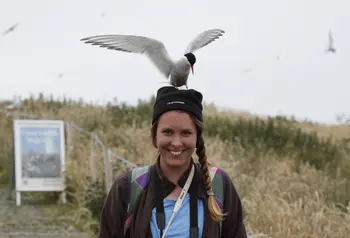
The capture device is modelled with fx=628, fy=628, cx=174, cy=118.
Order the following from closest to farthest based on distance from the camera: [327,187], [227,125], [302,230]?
[302,230]
[327,187]
[227,125]

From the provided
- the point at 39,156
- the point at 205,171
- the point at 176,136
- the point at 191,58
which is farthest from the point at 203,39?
the point at 39,156

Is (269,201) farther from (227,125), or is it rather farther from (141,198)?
(227,125)

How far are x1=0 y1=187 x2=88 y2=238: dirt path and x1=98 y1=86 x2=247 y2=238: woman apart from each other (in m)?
4.98

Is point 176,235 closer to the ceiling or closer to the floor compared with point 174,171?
closer to the floor

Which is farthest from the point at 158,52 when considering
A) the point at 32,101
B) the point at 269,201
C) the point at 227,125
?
the point at 32,101

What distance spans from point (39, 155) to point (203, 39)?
7452 mm

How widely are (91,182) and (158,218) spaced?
6.07 metres

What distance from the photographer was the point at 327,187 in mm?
8383

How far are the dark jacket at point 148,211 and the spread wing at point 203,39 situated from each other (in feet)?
1.76

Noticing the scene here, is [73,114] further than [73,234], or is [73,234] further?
[73,114]

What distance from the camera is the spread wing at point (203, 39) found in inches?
108

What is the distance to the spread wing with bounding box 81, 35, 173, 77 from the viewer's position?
8.73ft

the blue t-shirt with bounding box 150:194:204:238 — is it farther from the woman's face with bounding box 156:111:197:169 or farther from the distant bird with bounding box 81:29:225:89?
the distant bird with bounding box 81:29:225:89

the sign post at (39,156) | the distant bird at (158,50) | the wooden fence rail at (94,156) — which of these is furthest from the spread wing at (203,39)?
the sign post at (39,156)
